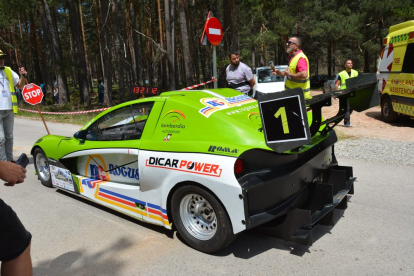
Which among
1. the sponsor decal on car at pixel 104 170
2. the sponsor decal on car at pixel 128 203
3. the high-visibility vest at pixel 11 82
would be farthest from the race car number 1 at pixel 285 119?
the high-visibility vest at pixel 11 82

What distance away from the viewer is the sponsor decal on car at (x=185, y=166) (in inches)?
117

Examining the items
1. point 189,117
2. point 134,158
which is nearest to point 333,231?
point 189,117

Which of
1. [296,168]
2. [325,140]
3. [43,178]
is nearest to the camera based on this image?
[296,168]

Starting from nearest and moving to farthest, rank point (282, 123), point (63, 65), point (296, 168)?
1. point (282, 123)
2. point (296, 168)
3. point (63, 65)

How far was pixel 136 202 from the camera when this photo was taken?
3.74 meters

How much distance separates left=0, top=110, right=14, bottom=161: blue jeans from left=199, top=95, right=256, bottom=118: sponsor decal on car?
→ 15.6 ft

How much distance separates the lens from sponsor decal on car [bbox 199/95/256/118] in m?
3.42

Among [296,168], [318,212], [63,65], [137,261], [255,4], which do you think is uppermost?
[255,4]

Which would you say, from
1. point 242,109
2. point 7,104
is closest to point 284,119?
point 242,109

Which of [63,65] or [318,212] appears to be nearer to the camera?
[318,212]

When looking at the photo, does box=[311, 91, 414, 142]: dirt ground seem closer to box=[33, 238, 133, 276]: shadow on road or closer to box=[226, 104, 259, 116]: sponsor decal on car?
box=[226, 104, 259, 116]: sponsor decal on car

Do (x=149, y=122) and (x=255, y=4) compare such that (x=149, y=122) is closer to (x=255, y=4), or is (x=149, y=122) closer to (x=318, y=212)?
(x=318, y=212)

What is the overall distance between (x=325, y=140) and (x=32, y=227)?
149 inches

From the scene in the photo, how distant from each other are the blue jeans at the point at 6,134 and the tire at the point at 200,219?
187 inches
